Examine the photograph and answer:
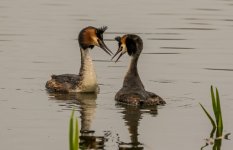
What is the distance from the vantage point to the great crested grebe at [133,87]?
797 inches

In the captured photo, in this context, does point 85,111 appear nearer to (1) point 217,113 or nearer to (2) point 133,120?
(2) point 133,120

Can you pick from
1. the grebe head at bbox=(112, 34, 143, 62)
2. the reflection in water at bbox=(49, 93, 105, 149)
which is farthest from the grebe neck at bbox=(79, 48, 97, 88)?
the grebe head at bbox=(112, 34, 143, 62)

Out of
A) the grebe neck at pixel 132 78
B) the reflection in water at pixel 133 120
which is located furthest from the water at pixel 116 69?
the grebe neck at pixel 132 78

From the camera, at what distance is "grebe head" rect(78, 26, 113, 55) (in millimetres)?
23188

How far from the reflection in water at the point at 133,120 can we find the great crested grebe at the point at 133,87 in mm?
190

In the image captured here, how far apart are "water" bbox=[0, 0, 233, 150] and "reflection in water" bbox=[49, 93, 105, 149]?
1.0 inches

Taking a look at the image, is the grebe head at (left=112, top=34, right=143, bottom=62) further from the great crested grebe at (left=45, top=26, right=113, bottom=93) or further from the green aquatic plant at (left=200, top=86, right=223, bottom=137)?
the green aquatic plant at (left=200, top=86, right=223, bottom=137)

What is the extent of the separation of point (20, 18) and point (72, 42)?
3.86 meters

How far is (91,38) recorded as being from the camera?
23.3 m

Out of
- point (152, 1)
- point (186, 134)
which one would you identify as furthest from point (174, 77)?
point (152, 1)

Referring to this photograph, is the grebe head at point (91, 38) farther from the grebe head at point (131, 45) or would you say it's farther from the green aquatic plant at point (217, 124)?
the green aquatic plant at point (217, 124)

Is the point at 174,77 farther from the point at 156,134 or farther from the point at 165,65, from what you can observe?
the point at 156,134

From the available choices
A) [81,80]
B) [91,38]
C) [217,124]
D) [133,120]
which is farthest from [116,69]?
[217,124]

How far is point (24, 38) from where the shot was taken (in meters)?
28.1
